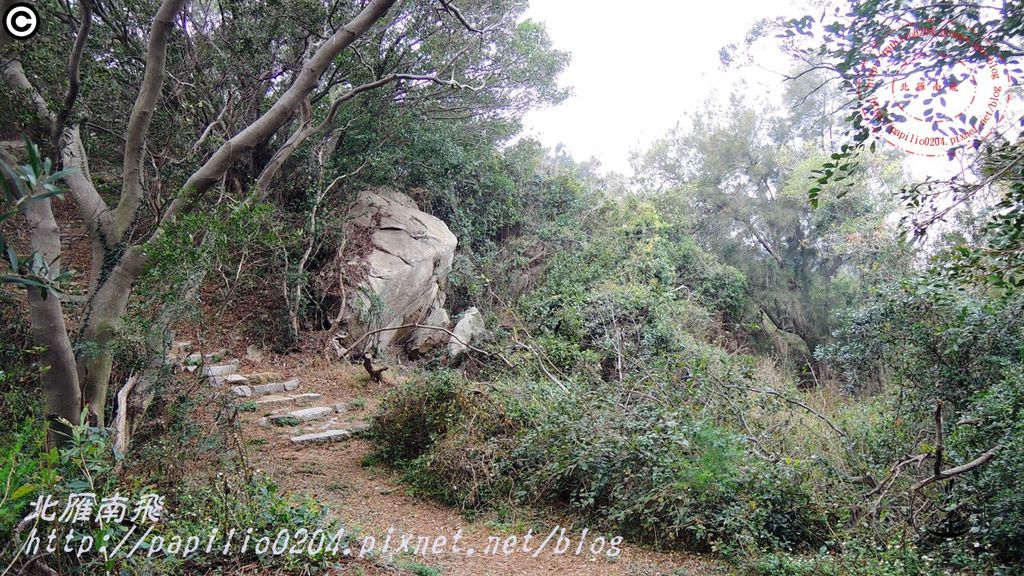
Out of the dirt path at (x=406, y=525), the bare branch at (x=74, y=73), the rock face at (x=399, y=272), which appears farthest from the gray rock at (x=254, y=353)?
the bare branch at (x=74, y=73)

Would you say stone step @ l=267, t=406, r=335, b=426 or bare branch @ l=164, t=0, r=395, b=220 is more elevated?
bare branch @ l=164, t=0, r=395, b=220

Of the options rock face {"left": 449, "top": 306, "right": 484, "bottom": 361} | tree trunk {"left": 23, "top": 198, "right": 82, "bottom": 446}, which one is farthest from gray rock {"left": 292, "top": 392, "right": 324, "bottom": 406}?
tree trunk {"left": 23, "top": 198, "right": 82, "bottom": 446}

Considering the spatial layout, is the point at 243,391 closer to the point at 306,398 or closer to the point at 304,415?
the point at 306,398

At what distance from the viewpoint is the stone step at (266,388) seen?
8.00m

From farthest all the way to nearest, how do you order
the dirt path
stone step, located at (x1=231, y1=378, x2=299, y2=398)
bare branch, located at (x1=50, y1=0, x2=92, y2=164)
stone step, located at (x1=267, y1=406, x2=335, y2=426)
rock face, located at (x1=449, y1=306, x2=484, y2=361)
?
rock face, located at (x1=449, y1=306, x2=484, y2=361) < stone step, located at (x1=231, y1=378, x2=299, y2=398) < stone step, located at (x1=267, y1=406, x2=335, y2=426) < bare branch, located at (x1=50, y1=0, x2=92, y2=164) < the dirt path

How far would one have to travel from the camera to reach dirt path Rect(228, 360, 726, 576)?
3918 millimetres

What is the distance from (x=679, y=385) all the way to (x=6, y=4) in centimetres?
605

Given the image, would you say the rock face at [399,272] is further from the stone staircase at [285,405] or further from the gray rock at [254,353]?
the stone staircase at [285,405]

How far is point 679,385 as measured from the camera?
5855 mm

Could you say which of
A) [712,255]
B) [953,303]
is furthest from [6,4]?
[712,255]

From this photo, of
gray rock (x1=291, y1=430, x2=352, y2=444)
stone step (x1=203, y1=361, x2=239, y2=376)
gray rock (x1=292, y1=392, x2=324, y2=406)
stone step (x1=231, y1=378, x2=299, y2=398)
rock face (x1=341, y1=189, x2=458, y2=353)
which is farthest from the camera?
rock face (x1=341, y1=189, x2=458, y2=353)
